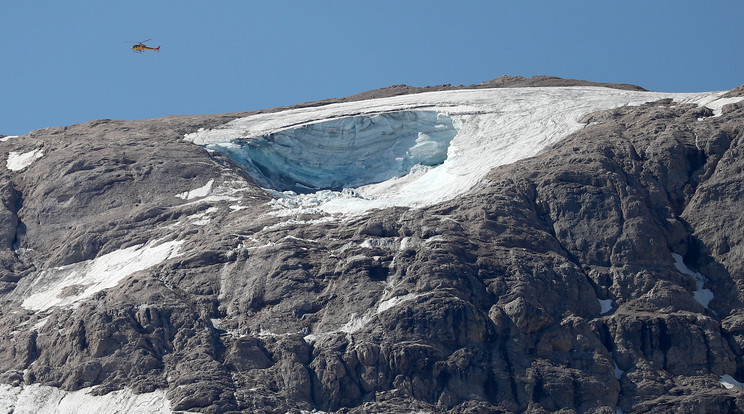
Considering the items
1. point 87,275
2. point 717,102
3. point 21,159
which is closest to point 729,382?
point 717,102

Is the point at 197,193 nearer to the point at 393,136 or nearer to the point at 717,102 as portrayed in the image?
the point at 393,136

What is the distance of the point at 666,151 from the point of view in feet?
197

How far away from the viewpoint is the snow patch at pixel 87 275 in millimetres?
58719

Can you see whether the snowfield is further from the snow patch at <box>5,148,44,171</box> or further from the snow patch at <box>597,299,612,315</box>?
the snow patch at <box>597,299,612,315</box>

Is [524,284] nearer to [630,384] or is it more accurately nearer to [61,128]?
[630,384]

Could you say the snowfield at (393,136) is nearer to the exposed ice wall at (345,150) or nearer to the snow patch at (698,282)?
the exposed ice wall at (345,150)

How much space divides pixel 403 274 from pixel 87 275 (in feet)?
45.9

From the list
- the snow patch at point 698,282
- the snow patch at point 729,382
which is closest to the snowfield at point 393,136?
the snow patch at point 698,282

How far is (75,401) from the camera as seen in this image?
51.7 meters

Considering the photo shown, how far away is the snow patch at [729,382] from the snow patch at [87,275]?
21.4 metres

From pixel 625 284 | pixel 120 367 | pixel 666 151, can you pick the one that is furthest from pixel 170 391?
pixel 666 151

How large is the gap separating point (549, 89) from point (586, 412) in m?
29.6

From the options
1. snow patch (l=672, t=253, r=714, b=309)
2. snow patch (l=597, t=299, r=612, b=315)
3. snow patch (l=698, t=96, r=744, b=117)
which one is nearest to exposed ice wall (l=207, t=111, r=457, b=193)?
snow patch (l=698, t=96, r=744, b=117)

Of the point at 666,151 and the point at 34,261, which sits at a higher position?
the point at 666,151
